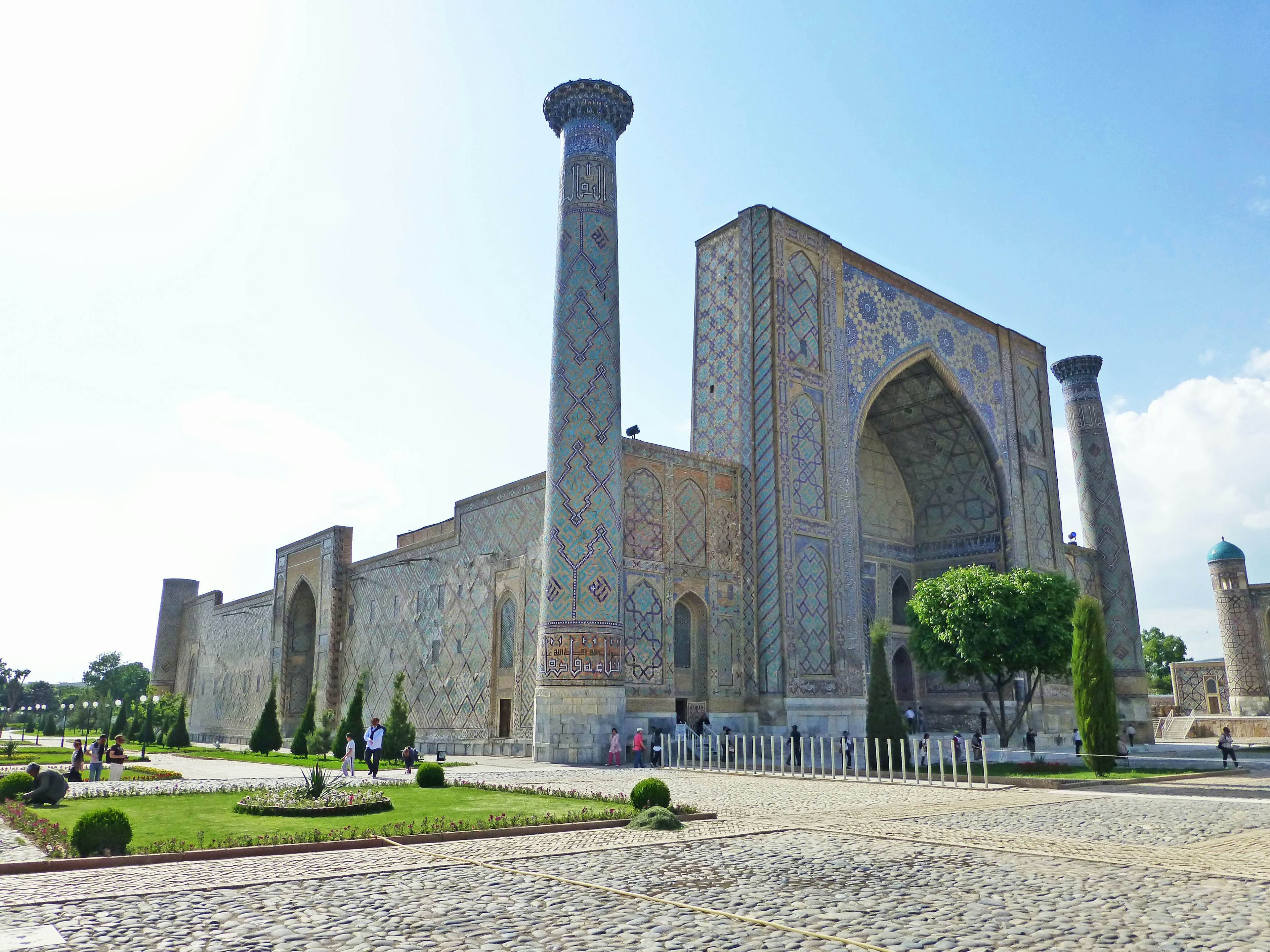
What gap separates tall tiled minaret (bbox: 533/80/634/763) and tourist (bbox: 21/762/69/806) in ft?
24.3

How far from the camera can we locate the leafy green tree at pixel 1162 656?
5369cm

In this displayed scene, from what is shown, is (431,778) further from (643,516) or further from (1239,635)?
(1239,635)

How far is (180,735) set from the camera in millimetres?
23516

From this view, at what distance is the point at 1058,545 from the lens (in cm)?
2439

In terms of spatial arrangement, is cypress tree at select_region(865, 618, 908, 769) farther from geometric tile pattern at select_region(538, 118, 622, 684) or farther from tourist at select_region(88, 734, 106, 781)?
tourist at select_region(88, 734, 106, 781)

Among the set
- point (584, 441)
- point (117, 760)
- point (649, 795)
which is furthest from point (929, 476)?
point (117, 760)

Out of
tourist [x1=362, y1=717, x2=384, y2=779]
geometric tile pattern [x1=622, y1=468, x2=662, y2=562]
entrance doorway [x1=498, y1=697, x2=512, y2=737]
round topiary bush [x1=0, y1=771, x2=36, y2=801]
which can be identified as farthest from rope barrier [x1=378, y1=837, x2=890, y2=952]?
entrance doorway [x1=498, y1=697, x2=512, y2=737]

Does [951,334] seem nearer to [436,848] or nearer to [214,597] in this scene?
[436,848]

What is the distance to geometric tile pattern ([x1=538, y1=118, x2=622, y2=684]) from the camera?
1488cm

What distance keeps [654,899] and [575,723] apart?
10.6 m

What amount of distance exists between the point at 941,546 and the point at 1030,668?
356 inches

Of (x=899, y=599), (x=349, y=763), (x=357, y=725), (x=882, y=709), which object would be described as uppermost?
(x=899, y=599)

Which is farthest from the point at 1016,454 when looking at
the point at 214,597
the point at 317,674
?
the point at 214,597

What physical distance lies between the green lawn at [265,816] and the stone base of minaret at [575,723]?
473cm
